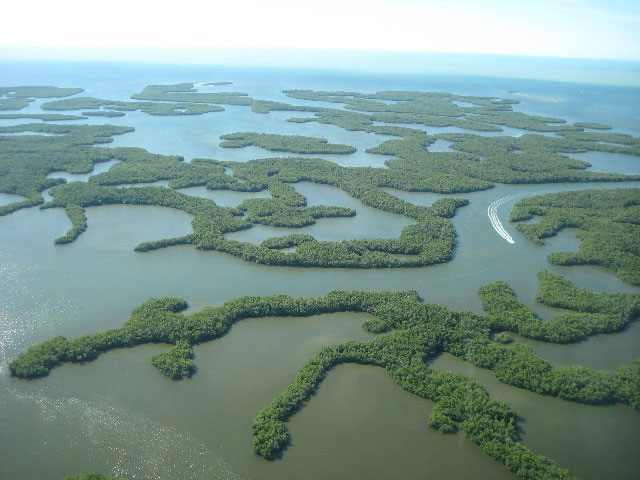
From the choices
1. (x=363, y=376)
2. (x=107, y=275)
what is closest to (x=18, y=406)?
(x=107, y=275)

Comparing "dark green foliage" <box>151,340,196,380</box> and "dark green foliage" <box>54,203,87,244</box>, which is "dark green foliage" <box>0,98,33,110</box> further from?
"dark green foliage" <box>151,340,196,380</box>

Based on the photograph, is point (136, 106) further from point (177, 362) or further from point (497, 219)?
point (177, 362)

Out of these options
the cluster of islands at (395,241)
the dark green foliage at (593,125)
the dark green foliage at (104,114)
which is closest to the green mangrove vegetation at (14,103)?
the cluster of islands at (395,241)

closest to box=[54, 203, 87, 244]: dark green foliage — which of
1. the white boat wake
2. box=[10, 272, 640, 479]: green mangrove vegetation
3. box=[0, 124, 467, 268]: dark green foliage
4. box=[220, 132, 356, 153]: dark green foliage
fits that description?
box=[0, 124, 467, 268]: dark green foliage

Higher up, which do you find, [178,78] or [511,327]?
[178,78]

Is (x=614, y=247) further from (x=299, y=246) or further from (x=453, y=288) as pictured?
(x=299, y=246)

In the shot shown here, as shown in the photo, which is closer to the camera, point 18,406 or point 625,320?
point 18,406
